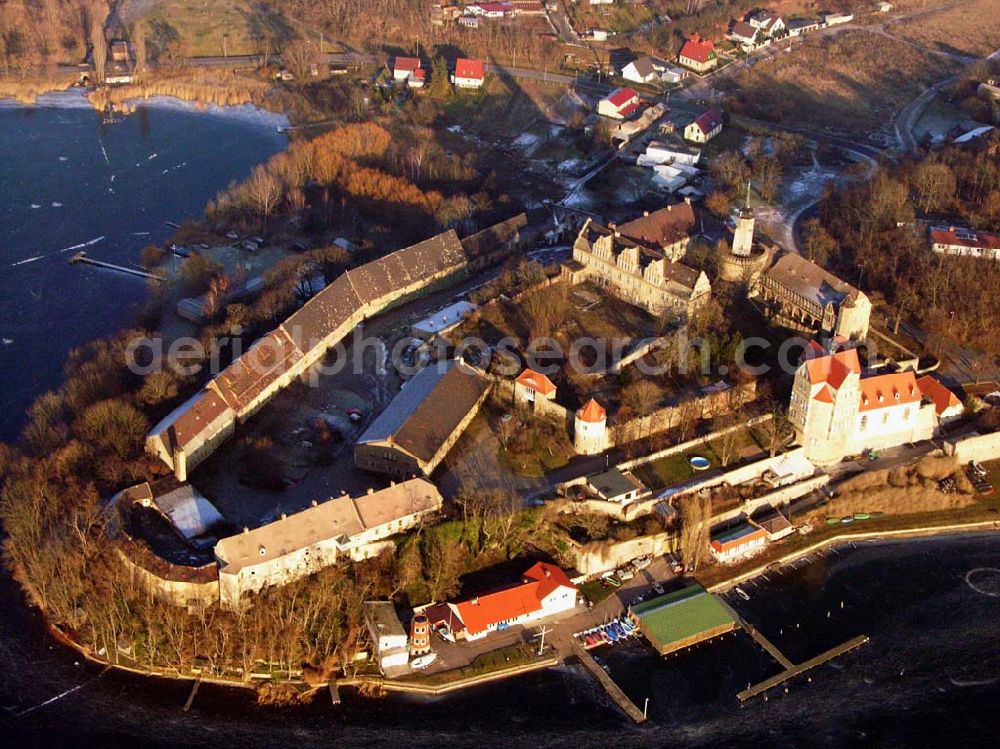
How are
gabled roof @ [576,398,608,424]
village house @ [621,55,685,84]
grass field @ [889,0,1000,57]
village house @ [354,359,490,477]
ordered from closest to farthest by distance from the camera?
→ village house @ [354,359,490,477] → gabled roof @ [576,398,608,424] → village house @ [621,55,685,84] → grass field @ [889,0,1000,57]

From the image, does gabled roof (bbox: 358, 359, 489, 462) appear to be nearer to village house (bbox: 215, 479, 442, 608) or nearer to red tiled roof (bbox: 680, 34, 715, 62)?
village house (bbox: 215, 479, 442, 608)

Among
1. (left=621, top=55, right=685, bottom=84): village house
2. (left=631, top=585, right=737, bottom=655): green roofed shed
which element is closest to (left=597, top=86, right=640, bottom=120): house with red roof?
(left=621, top=55, right=685, bottom=84): village house

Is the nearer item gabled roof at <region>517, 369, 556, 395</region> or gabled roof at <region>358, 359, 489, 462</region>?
gabled roof at <region>358, 359, 489, 462</region>

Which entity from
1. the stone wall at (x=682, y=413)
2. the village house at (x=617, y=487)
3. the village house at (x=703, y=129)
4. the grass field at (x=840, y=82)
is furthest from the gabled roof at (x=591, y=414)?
the grass field at (x=840, y=82)

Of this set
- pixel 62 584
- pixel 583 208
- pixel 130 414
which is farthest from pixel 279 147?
pixel 62 584

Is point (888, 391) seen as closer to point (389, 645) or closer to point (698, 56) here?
point (389, 645)

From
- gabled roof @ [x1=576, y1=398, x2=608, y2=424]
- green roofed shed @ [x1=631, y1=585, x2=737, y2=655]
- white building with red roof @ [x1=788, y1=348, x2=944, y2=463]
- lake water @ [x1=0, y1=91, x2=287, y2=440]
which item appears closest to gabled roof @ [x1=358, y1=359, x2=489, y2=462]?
gabled roof @ [x1=576, y1=398, x2=608, y2=424]

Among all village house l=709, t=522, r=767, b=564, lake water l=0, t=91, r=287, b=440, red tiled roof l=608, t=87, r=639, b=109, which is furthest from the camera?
red tiled roof l=608, t=87, r=639, b=109

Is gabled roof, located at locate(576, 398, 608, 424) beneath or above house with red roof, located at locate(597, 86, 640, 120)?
beneath

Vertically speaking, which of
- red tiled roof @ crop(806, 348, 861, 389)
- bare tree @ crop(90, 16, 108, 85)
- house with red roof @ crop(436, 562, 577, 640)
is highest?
bare tree @ crop(90, 16, 108, 85)

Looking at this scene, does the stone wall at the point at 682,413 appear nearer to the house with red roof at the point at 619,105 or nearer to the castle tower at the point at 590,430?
the castle tower at the point at 590,430
